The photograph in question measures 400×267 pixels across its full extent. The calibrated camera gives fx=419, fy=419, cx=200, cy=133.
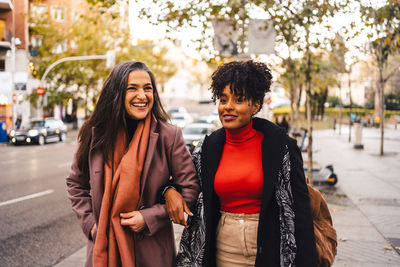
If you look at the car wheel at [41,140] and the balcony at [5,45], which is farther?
the balcony at [5,45]

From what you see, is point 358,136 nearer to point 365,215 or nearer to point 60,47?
point 365,215

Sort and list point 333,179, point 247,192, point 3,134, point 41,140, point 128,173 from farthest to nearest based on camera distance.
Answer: point 3,134
point 41,140
point 333,179
point 247,192
point 128,173

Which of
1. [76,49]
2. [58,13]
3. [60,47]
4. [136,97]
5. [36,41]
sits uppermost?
[58,13]

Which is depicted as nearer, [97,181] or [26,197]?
[97,181]

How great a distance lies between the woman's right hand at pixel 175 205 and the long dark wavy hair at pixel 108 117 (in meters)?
0.43

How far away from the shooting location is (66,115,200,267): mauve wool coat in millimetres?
2441

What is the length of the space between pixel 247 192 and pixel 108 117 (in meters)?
0.95

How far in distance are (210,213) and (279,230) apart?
1.37ft

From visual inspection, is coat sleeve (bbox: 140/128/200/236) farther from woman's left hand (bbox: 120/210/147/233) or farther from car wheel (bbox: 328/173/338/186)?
car wheel (bbox: 328/173/338/186)

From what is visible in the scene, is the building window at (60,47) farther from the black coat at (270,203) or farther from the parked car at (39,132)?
the black coat at (270,203)

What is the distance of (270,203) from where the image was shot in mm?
2469

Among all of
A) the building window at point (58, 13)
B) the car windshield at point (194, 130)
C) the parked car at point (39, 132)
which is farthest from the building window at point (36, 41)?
the car windshield at point (194, 130)

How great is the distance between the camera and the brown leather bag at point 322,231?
254 centimetres

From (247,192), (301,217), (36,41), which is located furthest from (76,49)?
(301,217)
